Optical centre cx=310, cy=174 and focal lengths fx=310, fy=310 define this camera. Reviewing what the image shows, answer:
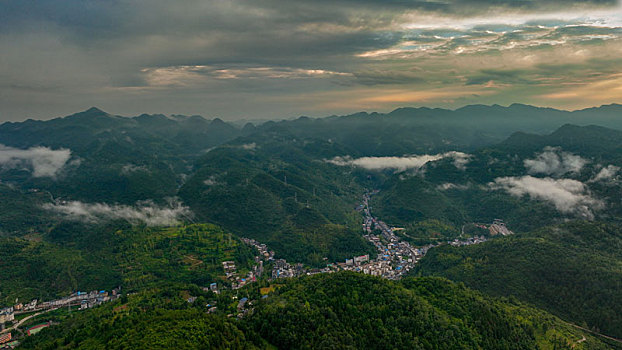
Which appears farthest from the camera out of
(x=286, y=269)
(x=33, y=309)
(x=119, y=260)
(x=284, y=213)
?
(x=284, y=213)

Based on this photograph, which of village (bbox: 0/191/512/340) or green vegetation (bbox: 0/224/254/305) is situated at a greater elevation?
green vegetation (bbox: 0/224/254/305)

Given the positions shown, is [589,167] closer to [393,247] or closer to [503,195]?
[503,195]

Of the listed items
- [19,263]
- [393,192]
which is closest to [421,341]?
[19,263]

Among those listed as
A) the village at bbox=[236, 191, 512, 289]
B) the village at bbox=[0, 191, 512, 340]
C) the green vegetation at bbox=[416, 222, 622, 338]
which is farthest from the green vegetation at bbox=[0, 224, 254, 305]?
the green vegetation at bbox=[416, 222, 622, 338]

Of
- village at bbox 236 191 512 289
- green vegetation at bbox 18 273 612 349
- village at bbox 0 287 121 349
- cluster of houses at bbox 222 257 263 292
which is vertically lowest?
village at bbox 236 191 512 289

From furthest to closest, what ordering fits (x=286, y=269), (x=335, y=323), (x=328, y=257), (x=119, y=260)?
1. (x=328, y=257)
2. (x=286, y=269)
3. (x=119, y=260)
4. (x=335, y=323)

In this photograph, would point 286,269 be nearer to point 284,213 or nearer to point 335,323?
Answer: point 284,213

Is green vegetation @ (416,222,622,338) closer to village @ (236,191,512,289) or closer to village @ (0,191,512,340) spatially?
village @ (236,191,512,289)

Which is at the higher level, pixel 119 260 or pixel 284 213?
pixel 119 260

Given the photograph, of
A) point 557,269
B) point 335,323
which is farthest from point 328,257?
point 557,269
